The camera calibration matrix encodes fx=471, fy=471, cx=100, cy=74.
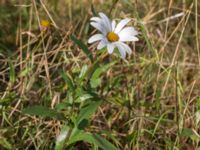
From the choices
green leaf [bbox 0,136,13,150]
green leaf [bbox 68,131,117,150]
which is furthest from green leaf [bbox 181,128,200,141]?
green leaf [bbox 0,136,13,150]

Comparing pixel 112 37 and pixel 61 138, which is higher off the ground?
pixel 112 37

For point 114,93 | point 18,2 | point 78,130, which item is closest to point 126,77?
point 114,93

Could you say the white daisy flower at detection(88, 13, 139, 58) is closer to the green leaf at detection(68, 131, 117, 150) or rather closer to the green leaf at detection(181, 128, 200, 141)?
the green leaf at detection(68, 131, 117, 150)

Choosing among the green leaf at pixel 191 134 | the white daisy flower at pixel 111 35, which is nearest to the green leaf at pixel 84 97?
the white daisy flower at pixel 111 35

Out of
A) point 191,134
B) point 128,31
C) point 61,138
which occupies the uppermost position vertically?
point 128,31

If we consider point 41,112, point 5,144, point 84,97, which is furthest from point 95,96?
point 5,144

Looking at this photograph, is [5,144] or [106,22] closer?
[106,22]

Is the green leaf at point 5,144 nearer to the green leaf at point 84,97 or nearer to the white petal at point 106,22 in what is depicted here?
the green leaf at point 84,97

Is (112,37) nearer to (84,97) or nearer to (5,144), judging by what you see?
(84,97)
